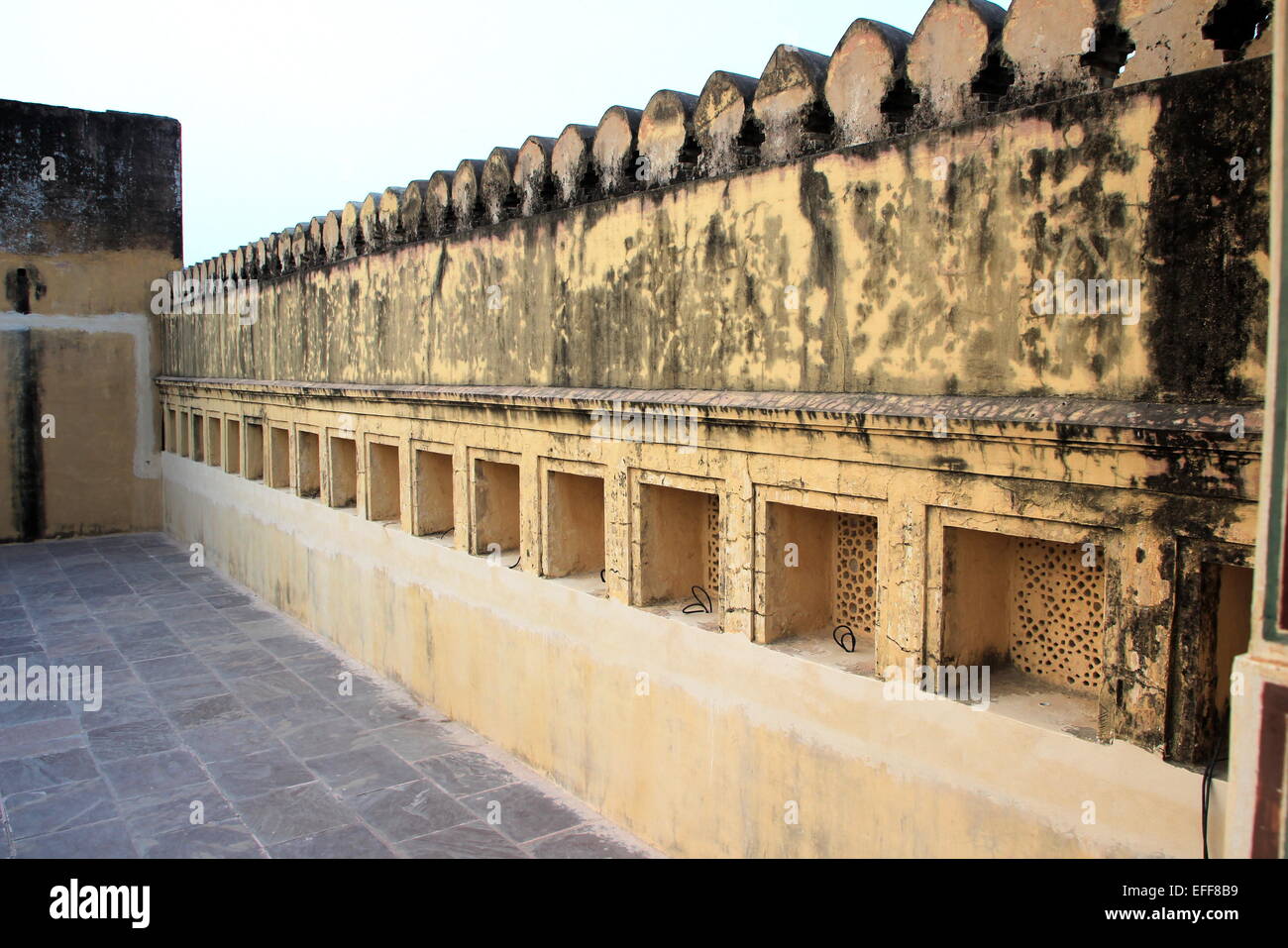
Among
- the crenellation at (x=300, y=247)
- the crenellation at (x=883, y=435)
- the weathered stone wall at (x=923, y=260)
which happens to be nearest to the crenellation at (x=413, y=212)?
the crenellation at (x=883, y=435)

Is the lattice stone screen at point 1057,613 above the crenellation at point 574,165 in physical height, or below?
below

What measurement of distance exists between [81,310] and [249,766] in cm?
1130

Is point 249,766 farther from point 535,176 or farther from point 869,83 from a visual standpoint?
point 869,83

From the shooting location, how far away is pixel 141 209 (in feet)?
51.4

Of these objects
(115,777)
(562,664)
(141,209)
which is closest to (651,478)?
(562,664)

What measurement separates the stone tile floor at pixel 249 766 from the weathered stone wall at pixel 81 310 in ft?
18.5

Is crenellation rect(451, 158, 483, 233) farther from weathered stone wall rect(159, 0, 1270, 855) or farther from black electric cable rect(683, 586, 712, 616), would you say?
black electric cable rect(683, 586, 712, 616)

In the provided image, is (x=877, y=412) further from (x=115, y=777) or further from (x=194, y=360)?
(x=194, y=360)

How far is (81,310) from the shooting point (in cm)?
1522

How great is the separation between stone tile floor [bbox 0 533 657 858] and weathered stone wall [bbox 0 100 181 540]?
5.63 meters

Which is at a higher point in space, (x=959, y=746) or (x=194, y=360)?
(x=194, y=360)

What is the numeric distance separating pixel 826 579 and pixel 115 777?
4.85 metres

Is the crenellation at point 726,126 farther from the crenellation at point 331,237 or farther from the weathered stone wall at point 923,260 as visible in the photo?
the crenellation at point 331,237

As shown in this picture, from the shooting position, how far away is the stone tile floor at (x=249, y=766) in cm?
561
